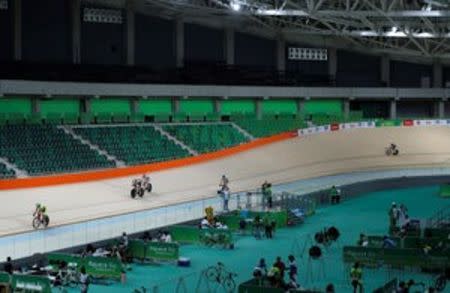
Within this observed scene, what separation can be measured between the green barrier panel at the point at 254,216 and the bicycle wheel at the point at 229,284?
11.0 meters

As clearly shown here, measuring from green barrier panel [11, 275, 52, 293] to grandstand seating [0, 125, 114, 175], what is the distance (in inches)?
817

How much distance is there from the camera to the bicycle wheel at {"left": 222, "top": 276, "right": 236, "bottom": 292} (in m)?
24.2

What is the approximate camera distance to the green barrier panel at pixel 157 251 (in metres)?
28.2

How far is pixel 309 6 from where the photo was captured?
161 ft

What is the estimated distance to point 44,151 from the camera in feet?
148

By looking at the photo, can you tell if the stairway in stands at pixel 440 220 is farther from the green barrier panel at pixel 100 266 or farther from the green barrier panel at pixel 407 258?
the green barrier panel at pixel 100 266

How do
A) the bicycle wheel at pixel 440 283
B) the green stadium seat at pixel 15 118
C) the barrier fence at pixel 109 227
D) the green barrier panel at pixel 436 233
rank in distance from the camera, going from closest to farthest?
the bicycle wheel at pixel 440 283 < the barrier fence at pixel 109 227 < the green barrier panel at pixel 436 233 < the green stadium seat at pixel 15 118

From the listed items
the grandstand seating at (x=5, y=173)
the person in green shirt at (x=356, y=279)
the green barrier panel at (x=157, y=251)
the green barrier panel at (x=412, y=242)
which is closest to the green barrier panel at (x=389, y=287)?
the person in green shirt at (x=356, y=279)

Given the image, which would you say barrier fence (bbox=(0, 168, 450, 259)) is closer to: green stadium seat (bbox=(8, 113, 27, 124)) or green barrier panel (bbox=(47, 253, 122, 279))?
green barrier panel (bbox=(47, 253, 122, 279))

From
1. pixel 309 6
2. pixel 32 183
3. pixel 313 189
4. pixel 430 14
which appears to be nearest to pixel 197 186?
pixel 313 189

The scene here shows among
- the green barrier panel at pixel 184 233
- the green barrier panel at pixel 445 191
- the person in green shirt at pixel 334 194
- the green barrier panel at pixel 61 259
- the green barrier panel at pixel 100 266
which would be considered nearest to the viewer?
the green barrier panel at pixel 100 266

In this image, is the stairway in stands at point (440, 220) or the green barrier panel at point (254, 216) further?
the green barrier panel at point (254, 216)

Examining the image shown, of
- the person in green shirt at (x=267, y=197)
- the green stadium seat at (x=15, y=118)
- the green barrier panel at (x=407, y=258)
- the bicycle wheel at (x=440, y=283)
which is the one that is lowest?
the bicycle wheel at (x=440, y=283)

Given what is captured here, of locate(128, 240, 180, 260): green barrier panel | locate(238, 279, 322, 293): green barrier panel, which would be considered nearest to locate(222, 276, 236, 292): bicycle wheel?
locate(238, 279, 322, 293): green barrier panel
